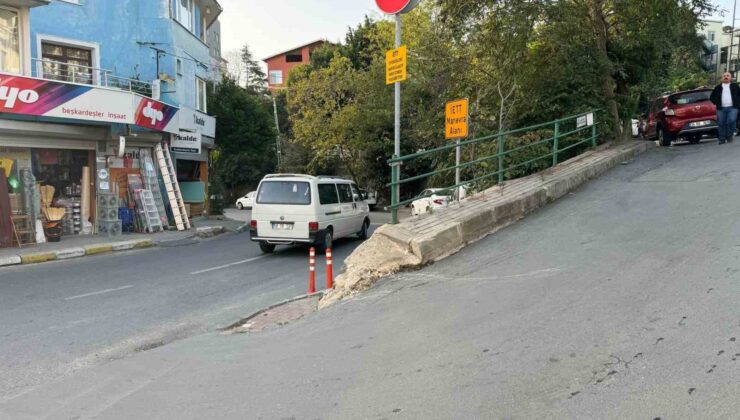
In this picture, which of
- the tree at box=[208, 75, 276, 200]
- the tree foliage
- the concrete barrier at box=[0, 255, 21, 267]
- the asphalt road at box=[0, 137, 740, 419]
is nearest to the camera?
the asphalt road at box=[0, 137, 740, 419]

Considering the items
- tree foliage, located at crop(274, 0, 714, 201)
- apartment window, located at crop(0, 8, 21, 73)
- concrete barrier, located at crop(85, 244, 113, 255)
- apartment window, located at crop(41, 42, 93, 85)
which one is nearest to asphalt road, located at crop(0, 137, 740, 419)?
tree foliage, located at crop(274, 0, 714, 201)

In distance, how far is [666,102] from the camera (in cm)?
1678

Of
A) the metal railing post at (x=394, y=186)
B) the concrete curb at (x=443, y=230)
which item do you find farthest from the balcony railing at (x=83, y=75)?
the concrete curb at (x=443, y=230)

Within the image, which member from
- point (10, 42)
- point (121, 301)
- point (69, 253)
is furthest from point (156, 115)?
point (121, 301)

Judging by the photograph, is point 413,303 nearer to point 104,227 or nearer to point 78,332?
point 78,332

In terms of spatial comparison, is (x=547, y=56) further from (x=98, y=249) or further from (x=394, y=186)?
(x=98, y=249)

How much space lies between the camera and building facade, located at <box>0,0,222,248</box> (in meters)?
16.0

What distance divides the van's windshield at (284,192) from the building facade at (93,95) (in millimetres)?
7204

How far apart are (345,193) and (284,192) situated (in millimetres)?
2364

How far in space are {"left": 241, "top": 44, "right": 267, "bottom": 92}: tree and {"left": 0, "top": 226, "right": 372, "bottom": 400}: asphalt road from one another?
61526 mm

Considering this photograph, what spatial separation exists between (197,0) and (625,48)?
1992cm

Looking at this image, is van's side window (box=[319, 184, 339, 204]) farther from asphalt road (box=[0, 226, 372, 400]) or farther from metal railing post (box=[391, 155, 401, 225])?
metal railing post (box=[391, 155, 401, 225])

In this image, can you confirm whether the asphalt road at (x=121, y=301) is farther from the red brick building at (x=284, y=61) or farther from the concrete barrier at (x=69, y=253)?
the red brick building at (x=284, y=61)

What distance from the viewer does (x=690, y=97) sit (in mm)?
16047
